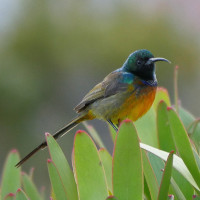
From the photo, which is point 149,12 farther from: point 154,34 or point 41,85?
point 41,85

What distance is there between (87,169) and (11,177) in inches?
17.7

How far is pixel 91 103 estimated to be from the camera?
2883mm

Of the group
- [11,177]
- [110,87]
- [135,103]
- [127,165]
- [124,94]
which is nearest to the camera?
[127,165]

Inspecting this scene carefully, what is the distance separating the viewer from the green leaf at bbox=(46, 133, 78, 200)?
1.12 meters

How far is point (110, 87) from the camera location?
297 centimetres

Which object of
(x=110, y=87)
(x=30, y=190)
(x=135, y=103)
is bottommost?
(x=135, y=103)

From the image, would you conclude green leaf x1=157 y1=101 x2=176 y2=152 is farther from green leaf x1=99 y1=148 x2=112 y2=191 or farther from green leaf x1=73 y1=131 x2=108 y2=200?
green leaf x1=73 y1=131 x2=108 y2=200

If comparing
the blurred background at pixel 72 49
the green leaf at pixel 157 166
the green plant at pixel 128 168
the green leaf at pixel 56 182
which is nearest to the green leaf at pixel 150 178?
the green plant at pixel 128 168

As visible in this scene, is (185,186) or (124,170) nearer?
(124,170)

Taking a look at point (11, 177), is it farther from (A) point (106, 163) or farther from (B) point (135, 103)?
(B) point (135, 103)

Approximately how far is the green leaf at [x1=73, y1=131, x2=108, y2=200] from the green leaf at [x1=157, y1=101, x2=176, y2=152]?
1.02ft

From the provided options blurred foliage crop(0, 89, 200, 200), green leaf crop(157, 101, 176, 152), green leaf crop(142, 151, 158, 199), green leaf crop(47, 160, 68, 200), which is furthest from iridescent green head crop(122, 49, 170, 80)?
green leaf crop(47, 160, 68, 200)

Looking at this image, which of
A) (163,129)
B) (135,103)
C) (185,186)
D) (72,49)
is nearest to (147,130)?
(163,129)

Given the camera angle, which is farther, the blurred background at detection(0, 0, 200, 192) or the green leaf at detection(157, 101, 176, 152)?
the blurred background at detection(0, 0, 200, 192)
